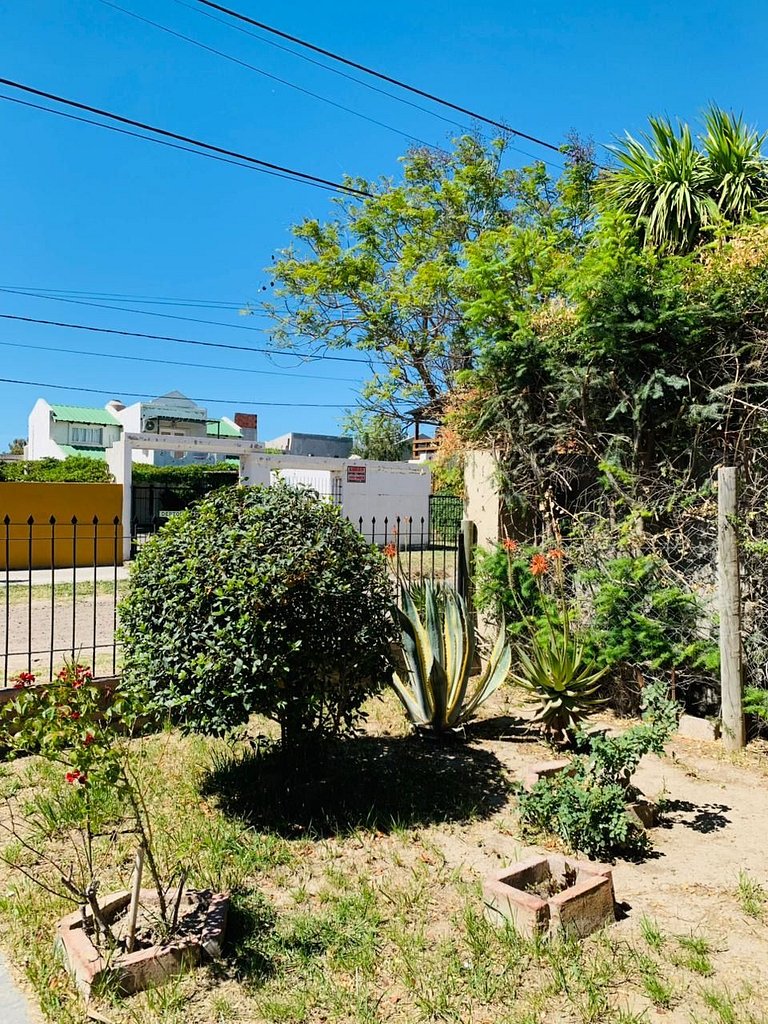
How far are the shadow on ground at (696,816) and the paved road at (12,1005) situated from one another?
2932 mm

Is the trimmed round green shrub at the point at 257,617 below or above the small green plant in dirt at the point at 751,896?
above

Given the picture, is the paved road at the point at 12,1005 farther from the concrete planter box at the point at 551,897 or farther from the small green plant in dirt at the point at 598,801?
the small green plant in dirt at the point at 598,801

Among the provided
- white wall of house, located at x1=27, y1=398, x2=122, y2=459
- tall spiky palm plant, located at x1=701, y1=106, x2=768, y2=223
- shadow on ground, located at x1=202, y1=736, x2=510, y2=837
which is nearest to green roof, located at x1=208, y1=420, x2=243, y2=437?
white wall of house, located at x1=27, y1=398, x2=122, y2=459

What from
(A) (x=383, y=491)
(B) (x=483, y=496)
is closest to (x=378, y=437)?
(A) (x=383, y=491)

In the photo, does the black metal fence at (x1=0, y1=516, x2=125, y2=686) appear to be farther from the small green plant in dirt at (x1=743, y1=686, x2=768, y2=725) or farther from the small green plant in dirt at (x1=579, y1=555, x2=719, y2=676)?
the small green plant in dirt at (x1=743, y1=686, x2=768, y2=725)

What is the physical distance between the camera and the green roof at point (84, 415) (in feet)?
131

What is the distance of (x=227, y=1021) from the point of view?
210cm

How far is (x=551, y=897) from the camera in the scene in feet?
8.55

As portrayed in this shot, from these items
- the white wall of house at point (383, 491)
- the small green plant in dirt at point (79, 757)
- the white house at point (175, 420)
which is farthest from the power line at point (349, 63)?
the white house at point (175, 420)

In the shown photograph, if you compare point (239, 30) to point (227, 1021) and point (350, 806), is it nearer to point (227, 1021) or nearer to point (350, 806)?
point (350, 806)

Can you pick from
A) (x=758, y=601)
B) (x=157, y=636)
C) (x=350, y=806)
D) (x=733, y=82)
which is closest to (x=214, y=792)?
(x=350, y=806)

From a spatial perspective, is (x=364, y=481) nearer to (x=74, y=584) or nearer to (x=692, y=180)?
(x=692, y=180)

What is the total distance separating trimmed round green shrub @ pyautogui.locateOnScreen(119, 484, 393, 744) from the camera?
3.25 metres

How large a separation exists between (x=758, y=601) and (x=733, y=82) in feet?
25.2
